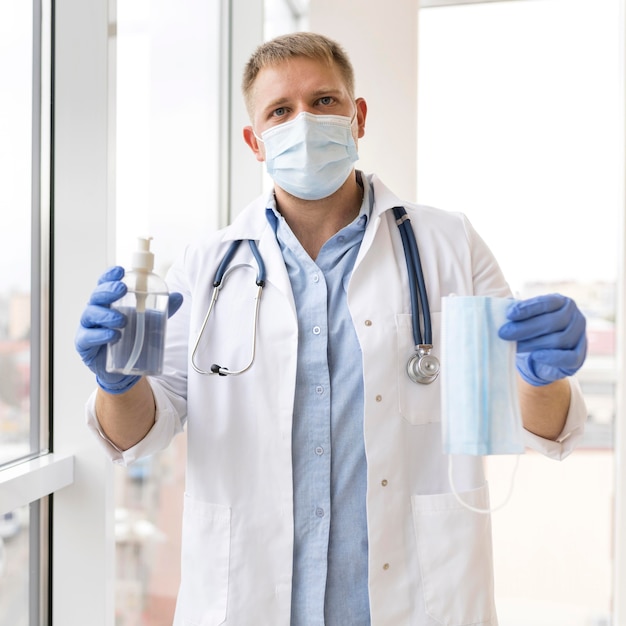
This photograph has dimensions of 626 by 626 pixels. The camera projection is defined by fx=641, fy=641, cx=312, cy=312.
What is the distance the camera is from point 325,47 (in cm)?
132

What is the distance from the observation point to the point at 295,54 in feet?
4.25

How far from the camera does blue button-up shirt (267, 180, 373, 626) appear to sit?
1.15 metres

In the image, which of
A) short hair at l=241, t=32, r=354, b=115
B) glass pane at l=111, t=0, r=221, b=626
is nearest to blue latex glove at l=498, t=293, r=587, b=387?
short hair at l=241, t=32, r=354, b=115

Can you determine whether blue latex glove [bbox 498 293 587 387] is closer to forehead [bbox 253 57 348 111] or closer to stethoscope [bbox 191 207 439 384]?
stethoscope [bbox 191 207 439 384]

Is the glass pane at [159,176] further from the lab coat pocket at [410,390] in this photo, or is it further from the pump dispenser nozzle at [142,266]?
the lab coat pocket at [410,390]

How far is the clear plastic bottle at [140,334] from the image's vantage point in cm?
101

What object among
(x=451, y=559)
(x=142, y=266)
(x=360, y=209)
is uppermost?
(x=360, y=209)

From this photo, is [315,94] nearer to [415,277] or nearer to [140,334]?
[415,277]

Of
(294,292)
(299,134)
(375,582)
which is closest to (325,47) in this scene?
(299,134)

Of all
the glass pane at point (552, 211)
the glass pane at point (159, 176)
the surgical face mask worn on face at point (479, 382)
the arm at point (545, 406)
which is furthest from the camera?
the glass pane at point (552, 211)

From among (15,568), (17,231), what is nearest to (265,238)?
(17,231)

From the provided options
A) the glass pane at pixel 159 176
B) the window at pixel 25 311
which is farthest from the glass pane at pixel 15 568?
the glass pane at pixel 159 176

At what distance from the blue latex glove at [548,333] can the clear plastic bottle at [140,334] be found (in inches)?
20.8

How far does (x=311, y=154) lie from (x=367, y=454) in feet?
1.88
